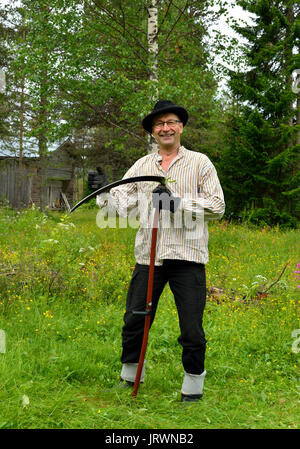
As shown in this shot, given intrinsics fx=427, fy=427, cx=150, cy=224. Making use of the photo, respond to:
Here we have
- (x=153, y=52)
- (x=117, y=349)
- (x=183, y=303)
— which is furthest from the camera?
(x=153, y=52)

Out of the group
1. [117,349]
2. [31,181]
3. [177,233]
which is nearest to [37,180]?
[31,181]

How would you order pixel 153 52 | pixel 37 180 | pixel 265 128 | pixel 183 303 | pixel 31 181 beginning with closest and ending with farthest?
pixel 183 303 → pixel 153 52 → pixel 265 128 → pixel 31 181 → pixel 37 180

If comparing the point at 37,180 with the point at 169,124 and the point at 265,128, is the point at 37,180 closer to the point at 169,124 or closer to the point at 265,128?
the point at 265,128

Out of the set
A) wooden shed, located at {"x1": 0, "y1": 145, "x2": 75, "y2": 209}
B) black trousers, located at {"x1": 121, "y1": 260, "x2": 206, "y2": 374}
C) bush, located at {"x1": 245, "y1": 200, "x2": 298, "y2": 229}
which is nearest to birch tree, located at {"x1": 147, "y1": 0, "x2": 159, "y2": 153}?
bush, located at {"x1": 245, "y1": 200, "x2": 298, "y2": 229}

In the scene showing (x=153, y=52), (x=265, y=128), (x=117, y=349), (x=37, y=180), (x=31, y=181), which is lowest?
(x=117, y=349)

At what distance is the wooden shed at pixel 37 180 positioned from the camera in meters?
17.8

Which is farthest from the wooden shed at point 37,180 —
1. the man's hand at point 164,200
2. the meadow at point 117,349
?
the man's hand at point 164,200

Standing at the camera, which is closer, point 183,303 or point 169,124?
point 183,303

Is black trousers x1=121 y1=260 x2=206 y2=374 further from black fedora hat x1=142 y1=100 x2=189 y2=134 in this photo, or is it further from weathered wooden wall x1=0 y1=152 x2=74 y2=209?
weathered wooden wall x1=0 y1=152 x2=74 y2=209

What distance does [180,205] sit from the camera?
2.93m

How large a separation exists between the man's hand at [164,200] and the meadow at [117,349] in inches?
56.6

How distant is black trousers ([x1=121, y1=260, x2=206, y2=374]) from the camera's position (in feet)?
10.0

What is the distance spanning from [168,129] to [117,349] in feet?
7.12

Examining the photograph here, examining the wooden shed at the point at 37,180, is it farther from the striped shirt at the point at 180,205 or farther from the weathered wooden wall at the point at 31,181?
the striped shirt at the point at 180,205
